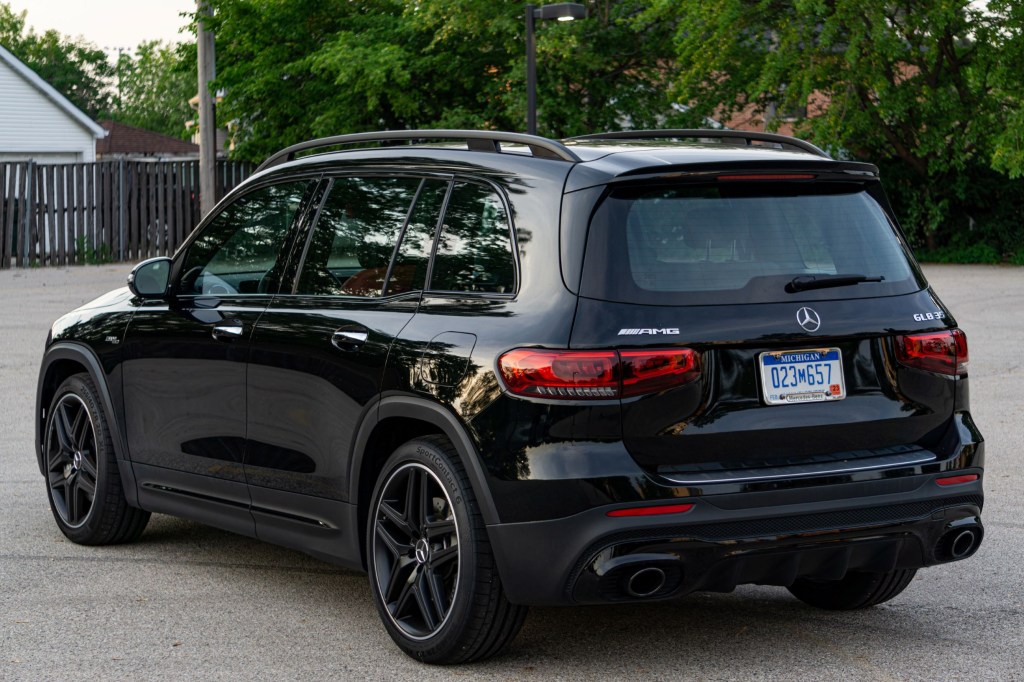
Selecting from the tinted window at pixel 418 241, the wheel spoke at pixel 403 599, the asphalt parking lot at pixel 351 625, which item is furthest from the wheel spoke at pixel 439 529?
the tinted window at pixel 418 241

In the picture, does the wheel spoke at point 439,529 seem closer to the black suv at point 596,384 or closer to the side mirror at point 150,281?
the black suv at point 596,384

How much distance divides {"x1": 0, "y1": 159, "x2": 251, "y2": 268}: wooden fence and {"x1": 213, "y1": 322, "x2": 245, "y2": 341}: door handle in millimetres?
25461

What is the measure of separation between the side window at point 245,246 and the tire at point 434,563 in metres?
1.20

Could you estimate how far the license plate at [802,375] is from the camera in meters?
4.61

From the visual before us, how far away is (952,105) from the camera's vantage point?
2928 centimetres

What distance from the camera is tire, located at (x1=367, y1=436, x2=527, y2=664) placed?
15.4 ft

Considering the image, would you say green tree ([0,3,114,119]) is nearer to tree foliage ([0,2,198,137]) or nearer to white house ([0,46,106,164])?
tree foliage ([0,2,198,137])

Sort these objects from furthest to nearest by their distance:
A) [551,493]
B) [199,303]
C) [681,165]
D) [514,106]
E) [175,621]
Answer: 1. [514,106]
2. [199,303]
3. [175,621]
4. [681,165]
5. [551,493]

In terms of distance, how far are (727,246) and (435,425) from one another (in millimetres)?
1090

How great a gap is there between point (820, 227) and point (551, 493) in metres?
1.31

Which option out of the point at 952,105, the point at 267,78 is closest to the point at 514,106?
the point at 267,78

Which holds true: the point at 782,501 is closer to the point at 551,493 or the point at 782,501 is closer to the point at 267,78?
the point at 551,493

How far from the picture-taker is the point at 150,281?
6.45 metres

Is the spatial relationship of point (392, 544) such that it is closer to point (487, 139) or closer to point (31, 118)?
point (487, 139)
